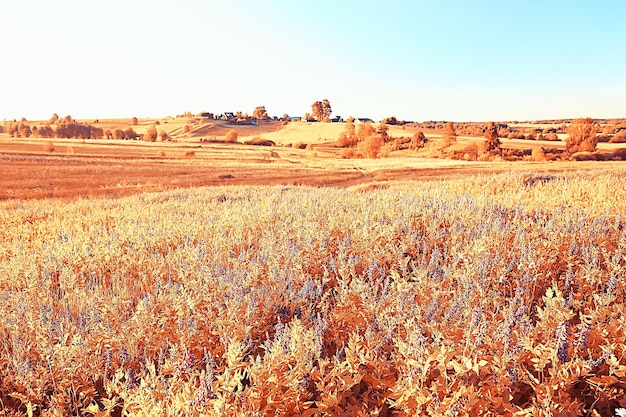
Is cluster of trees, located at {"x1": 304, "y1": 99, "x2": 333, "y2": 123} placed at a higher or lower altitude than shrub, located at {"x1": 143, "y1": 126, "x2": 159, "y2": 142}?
higher

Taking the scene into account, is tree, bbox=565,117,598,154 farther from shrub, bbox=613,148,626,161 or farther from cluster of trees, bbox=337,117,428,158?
cluster of trees, bbox=337,117,428,158

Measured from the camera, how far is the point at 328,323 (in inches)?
126

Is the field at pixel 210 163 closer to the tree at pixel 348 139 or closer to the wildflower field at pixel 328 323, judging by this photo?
the tree at pixel 348 139

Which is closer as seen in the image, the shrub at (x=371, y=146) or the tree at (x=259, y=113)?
the shrub at (x=371, y=146)

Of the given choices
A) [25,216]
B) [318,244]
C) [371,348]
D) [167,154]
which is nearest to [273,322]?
[371,348]

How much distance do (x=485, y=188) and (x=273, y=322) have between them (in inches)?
417

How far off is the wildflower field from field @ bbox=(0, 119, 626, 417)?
0.02 metres

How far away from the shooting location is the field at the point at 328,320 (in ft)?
7.06

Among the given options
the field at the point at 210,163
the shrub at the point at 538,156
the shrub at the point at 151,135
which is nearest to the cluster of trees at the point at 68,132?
the shrub at the point at 151,135

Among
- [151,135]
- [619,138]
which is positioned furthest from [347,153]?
[619,138]

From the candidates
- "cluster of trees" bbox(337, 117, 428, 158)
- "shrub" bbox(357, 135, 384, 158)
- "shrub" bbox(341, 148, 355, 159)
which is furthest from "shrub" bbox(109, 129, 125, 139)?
"shrub" bbox(357, 135, 384, 158)

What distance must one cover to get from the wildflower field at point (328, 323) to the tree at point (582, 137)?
200 ft

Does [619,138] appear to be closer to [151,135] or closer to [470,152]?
[470,152]

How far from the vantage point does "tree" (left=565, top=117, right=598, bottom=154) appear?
55.9 metres
